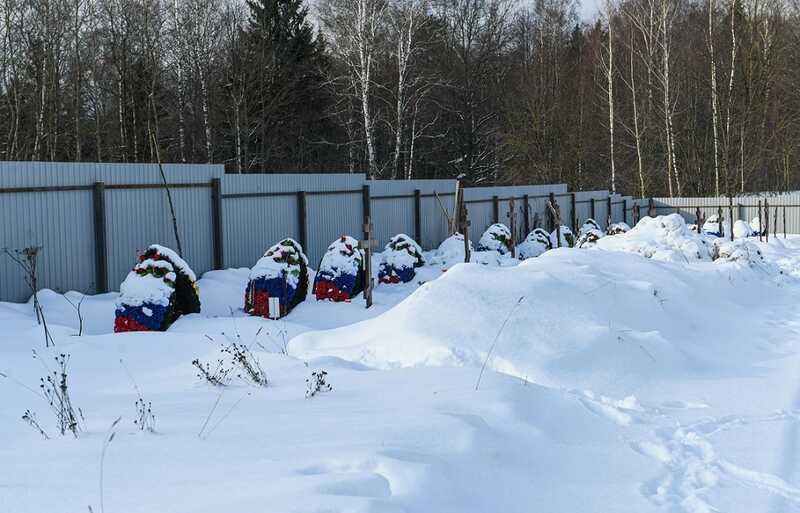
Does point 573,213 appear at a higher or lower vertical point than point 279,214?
lower

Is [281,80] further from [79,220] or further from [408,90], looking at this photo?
[79,220]

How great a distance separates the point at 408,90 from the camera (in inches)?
1298

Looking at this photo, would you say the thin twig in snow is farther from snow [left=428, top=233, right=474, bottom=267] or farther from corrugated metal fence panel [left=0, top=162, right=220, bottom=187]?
snow [left=428, top=233, right=474, bottom=267]

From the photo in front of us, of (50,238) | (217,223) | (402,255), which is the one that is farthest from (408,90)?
(50,238)

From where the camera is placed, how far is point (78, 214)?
1237cm

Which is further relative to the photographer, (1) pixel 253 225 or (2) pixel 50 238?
(1) pixel 253 225

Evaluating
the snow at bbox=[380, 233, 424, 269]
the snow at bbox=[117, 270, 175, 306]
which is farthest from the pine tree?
the snow at bbox=[117, 270, 175, 306]

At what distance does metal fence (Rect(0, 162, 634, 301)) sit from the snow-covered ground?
1.24 meters

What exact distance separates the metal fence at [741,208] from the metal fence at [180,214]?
14.4 metres

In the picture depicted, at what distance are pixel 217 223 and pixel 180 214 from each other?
882 mm

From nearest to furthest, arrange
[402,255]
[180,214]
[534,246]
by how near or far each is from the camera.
A: [180,214], [402,255], [534,246]

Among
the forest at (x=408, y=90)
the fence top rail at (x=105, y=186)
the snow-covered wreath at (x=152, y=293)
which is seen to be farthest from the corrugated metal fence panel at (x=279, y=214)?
the forest at (x=408, y=90)

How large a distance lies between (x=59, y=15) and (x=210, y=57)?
248 inches

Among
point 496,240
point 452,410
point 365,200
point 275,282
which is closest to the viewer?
point 452,410
